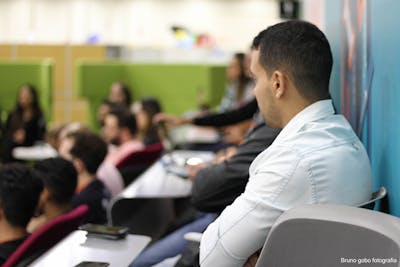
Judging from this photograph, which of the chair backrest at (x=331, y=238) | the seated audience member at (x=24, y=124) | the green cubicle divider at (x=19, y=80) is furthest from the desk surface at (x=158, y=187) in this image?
the green cubicle divider at (x=19, y=80)

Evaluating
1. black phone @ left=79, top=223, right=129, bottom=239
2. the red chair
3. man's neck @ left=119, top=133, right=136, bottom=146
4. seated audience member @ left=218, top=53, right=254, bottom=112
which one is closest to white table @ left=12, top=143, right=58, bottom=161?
man's neck @ left=119, top=133, right=136, bottom=146

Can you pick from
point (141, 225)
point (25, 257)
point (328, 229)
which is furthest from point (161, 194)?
point (328, 229)

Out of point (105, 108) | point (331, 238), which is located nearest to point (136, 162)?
point (105, 108)

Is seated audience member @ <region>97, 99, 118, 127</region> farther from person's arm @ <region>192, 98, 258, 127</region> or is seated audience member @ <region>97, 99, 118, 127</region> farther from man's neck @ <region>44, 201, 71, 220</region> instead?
man's neck @ <region>44, 201, 71, 220</region>

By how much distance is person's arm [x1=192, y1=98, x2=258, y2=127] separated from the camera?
402 centimetres

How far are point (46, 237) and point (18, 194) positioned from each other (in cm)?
31

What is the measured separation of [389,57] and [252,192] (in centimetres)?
53

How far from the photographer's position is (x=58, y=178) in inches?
108

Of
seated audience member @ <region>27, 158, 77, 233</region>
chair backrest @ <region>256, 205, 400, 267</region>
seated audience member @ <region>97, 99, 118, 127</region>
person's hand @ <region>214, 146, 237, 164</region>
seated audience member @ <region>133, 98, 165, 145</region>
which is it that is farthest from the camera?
seated audience member @ <region>97, 99, 118, 127</region>

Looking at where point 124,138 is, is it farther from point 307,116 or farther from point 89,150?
point 307,116

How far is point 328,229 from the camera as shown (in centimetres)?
127

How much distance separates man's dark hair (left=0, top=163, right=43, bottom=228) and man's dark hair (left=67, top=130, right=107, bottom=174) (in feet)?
3.53

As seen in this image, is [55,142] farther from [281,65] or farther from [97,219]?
[281,65]

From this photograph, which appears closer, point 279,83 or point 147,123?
point 279,83
